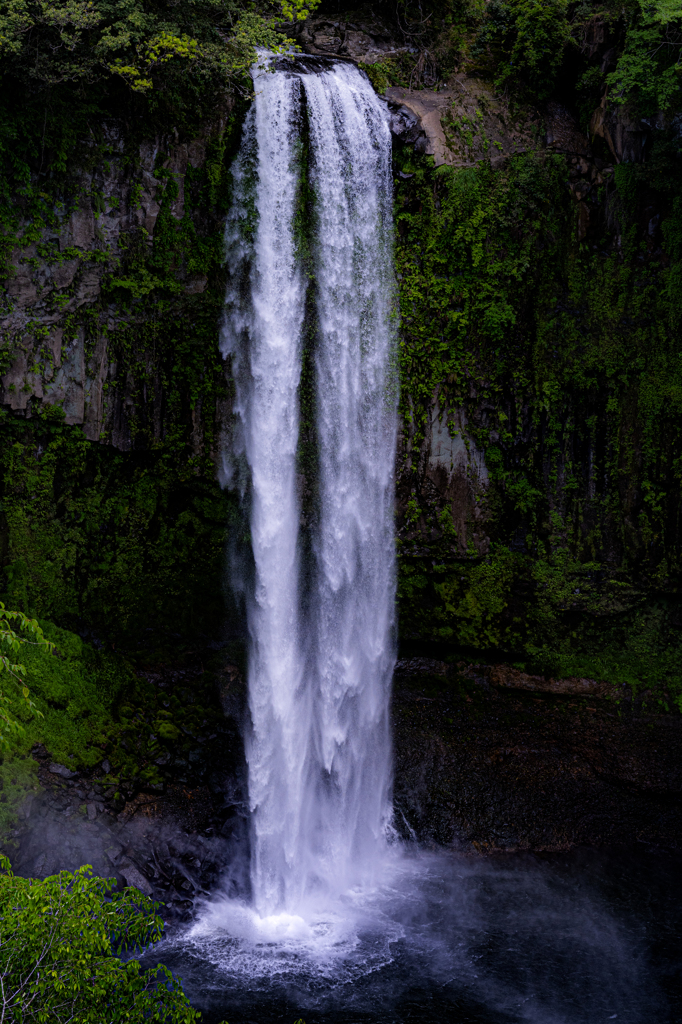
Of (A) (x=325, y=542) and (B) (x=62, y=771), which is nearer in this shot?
(B) (x=62, y=771)

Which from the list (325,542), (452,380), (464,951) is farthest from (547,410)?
(464,951)

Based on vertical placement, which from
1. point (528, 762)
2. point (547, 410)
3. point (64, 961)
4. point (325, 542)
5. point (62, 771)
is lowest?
point (528, 762)

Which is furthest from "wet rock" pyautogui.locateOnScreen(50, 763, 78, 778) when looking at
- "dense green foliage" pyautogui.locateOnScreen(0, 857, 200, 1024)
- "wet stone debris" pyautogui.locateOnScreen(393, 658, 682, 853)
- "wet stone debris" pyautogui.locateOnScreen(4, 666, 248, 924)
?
"dense green foliage" pyautogui.locateOnScreen(0, 857, 200, 1024)

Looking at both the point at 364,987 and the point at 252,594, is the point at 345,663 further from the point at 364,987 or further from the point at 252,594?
the point at 364,987

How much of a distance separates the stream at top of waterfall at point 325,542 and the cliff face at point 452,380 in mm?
504

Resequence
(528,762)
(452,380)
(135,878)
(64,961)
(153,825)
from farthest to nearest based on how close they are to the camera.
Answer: (528,762), (452,380), (153,825), (135,878), (64,961)

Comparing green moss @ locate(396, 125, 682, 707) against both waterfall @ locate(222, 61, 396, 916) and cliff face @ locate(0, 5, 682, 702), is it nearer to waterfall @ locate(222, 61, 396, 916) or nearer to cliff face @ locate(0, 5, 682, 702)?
cliff face @ locate(0, 5, 682, 702)

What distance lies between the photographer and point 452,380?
1343 centimetres

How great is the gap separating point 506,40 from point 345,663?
11457mm

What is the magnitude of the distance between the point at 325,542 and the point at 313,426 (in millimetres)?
1932

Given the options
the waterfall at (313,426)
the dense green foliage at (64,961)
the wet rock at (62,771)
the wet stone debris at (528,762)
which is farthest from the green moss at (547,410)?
the dense green foliage at (64,961)

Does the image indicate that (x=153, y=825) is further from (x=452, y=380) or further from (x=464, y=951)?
(x=452, y=380)

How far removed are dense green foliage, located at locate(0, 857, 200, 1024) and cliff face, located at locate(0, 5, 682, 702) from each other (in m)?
8.49

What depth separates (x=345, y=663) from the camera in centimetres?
1310
